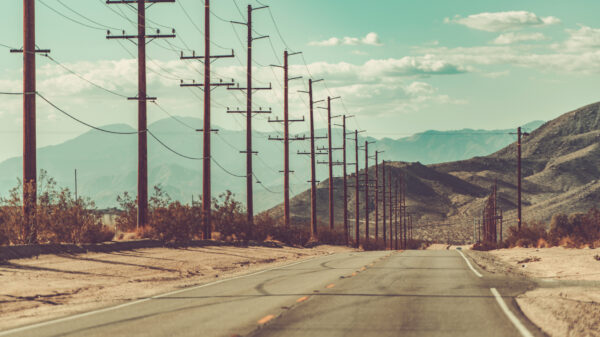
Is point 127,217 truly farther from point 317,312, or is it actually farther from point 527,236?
point 527,236

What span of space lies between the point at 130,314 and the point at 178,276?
29.2 ft

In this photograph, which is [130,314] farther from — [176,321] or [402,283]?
[402,283]

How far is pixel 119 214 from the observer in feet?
122

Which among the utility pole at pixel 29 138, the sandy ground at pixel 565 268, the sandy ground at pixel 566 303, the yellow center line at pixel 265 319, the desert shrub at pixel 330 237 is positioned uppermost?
the utility pole at pixel 29 138

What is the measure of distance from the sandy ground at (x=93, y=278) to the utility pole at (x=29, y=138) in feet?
3.97

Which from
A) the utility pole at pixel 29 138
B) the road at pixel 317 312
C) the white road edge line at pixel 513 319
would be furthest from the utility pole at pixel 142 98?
the white road edge line at pixel 513 319

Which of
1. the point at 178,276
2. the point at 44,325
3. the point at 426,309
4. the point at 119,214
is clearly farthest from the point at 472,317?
the point at 119,214

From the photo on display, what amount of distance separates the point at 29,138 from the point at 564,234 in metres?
33.6

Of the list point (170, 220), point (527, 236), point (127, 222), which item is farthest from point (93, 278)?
point (527, 236)

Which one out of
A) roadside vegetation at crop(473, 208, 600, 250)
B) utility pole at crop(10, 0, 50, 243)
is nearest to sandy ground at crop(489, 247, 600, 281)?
→ roadside vegetation at crop(473, 208, 600, 250)

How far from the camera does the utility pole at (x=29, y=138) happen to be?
22234 millimetres

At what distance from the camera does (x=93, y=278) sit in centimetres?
1895

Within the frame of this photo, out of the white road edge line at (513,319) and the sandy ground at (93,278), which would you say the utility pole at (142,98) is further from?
the white road edge line at (513,319)

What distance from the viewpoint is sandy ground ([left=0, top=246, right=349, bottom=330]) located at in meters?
13.9
